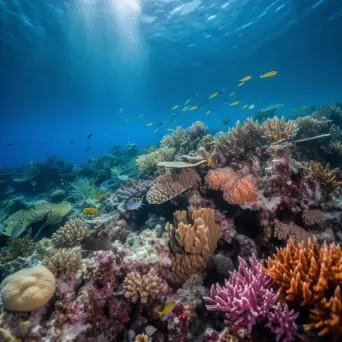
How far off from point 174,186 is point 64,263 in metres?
3.10

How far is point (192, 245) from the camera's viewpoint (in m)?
4.53

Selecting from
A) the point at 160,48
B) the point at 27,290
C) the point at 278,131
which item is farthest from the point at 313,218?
the point at 160,48

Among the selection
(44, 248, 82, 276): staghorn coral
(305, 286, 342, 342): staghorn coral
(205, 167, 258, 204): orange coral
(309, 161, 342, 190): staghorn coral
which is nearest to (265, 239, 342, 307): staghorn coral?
(305, 286, 342, 342): staghorn coral

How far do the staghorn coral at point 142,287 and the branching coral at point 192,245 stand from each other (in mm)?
657

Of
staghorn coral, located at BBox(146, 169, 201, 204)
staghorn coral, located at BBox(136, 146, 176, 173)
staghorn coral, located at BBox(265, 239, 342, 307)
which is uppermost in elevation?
staghorn coral, located at BBox(136, 146, 176, 173)

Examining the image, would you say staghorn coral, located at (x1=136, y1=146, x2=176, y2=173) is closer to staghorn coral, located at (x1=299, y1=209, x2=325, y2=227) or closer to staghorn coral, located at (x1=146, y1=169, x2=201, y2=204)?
staghorn coral, located at (x1=146, y1=169, x2=201, y2=204)

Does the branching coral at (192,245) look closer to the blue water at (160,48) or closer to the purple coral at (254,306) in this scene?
the purple coral at (254,306)

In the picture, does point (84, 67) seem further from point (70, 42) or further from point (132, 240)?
point (132, 240)

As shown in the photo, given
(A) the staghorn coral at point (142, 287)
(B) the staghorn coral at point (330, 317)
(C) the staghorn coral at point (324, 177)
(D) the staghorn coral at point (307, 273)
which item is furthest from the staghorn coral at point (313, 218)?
(A) the staghorn coral at point (142, 287)

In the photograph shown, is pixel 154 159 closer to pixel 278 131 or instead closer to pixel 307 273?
pixel 278 131

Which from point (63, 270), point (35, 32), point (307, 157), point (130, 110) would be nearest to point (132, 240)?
point (63, 270)

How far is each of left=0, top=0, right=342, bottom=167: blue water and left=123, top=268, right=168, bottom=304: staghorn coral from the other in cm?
1553

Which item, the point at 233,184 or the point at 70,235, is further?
the point at 70,235

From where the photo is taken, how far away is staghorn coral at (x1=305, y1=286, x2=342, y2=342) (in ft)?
7.80
